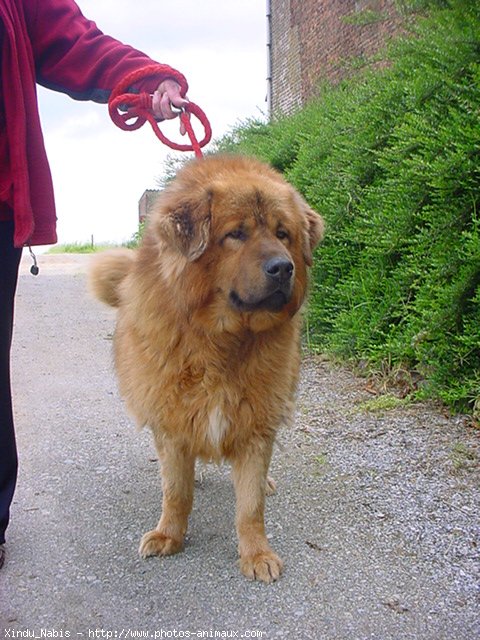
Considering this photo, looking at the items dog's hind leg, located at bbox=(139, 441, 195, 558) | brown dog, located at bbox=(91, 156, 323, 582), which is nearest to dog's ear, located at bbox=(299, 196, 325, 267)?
brown dog, located at bbox=(91, 156, 323, 582)

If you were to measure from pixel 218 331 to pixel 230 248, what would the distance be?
360 mm

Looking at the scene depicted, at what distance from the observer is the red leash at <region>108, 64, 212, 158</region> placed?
3109 millimetres

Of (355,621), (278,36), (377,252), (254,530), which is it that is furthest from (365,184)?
(278,36)

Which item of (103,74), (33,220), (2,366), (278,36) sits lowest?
(2,366)

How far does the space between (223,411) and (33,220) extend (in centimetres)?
112

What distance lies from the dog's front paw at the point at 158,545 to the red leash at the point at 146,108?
1.77 m

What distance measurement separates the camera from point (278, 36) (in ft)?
61.3

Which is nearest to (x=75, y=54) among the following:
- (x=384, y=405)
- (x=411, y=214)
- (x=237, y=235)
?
(x=237, y=235)

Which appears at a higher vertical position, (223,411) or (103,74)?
(103,74)

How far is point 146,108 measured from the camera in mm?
3209

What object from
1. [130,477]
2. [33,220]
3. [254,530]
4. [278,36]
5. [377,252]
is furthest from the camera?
[278,36]

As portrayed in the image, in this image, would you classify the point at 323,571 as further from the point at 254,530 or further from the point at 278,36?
the point at 278,36

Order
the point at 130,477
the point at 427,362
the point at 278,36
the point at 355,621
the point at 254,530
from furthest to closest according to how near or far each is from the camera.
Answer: the point at 278,36, the point at 427,362, the point at 130,477, the point at 254,530, the point at 355,621

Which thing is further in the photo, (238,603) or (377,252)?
(377,252)
